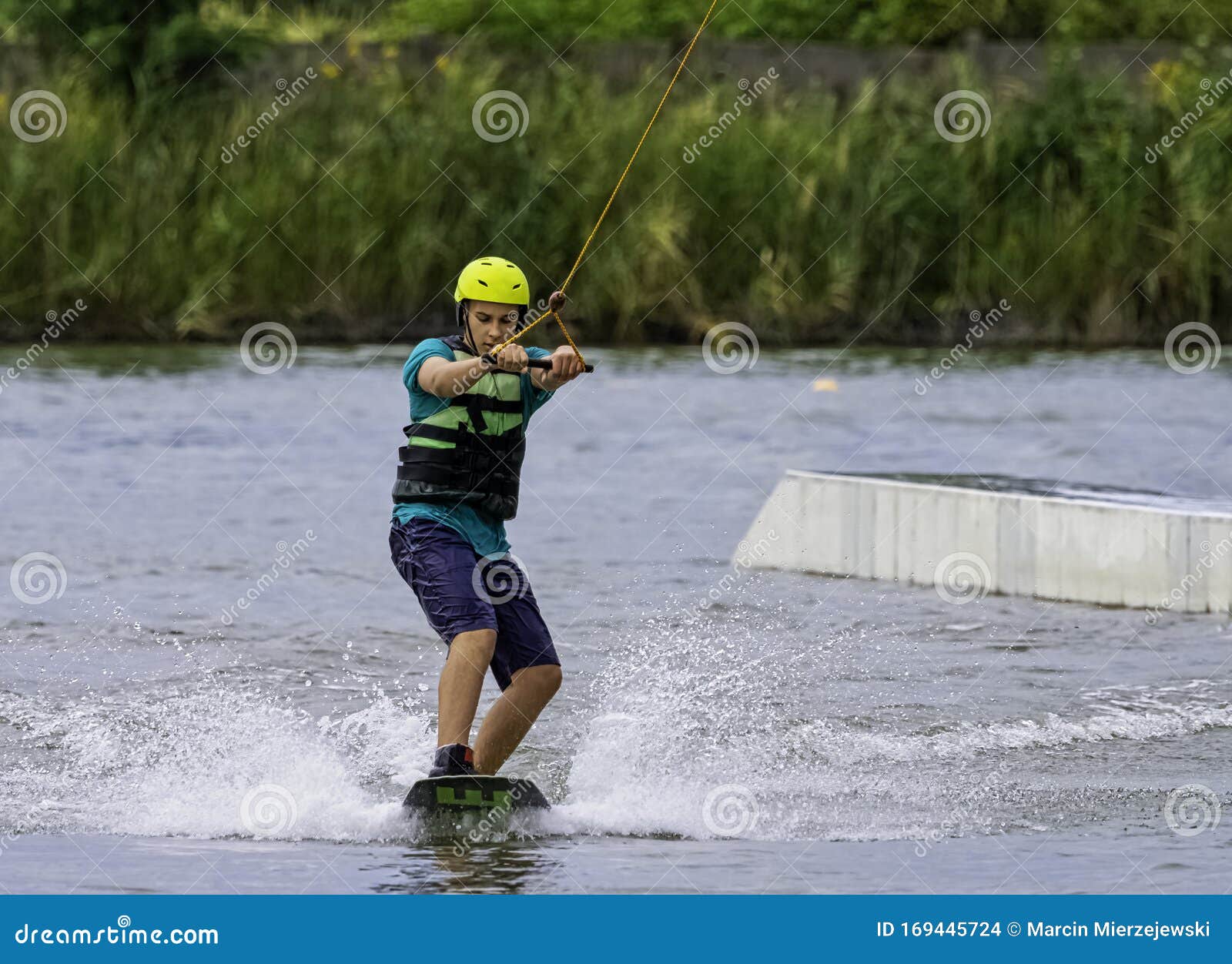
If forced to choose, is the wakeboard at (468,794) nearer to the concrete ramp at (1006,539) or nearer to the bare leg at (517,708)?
the bare leg at (517,708)

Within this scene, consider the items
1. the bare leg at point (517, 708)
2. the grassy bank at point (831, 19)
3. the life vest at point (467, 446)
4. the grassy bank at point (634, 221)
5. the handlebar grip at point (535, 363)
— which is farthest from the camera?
the grassy bank at point (831, 19)

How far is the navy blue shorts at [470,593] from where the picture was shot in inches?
305

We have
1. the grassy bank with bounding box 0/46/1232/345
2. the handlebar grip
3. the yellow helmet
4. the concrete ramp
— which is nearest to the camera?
the handlebar grip

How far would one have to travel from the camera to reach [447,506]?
7.86m

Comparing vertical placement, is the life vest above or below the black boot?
above

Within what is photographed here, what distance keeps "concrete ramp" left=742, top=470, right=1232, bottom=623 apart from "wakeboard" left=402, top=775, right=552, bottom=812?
20.3 feet

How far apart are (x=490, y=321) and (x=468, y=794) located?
1.66m

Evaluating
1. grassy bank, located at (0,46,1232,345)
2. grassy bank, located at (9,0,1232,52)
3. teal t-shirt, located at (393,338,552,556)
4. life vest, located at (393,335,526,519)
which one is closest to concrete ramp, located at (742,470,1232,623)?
teal t-shirt, located at (393,338,552,556)

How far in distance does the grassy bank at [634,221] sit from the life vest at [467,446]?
72.1 feet

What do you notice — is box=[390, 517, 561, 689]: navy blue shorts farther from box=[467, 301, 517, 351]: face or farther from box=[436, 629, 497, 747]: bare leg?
box=[467, 301, 517, 351]: face

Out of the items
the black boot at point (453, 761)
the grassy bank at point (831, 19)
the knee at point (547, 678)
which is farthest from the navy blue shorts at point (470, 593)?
the grassy bank at point (831, 19)

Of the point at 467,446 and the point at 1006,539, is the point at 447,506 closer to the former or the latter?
the point at 467,446

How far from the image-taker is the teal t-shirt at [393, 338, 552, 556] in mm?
7789

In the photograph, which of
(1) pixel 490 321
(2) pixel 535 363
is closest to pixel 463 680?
(2) pixel 535 363
